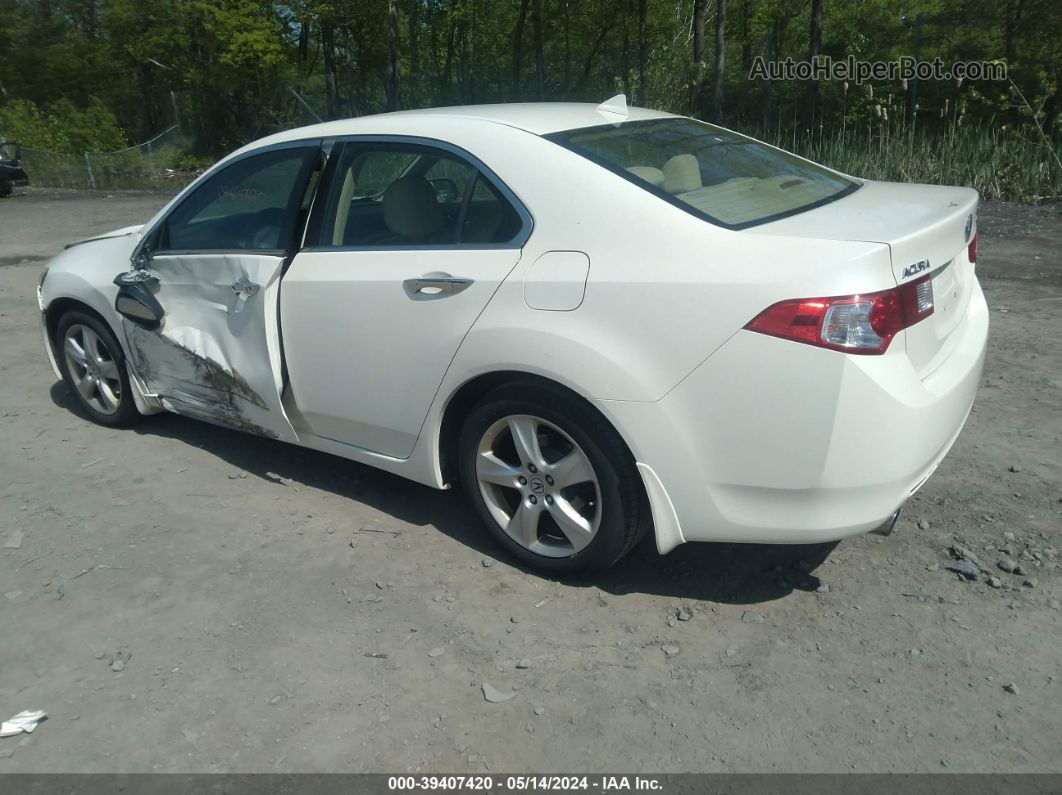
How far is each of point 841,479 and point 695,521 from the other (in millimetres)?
497

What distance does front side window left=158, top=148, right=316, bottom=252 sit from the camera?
4.11m

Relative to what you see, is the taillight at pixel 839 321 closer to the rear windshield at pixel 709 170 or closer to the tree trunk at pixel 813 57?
the rear windshield at pixel 709 170

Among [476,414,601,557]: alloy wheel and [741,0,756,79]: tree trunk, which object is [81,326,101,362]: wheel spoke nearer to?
[476,414,601,557]: alloy wheel

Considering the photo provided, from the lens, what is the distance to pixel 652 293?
2.99 m

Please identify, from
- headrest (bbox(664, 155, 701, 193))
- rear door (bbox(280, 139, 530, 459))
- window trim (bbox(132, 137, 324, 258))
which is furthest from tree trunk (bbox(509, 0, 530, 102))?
headrest (bbox(664, 155, 701, 193))

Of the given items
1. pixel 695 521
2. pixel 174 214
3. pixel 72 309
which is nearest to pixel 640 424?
pixel 695 521

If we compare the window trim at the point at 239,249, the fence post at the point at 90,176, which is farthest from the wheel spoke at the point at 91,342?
the fence post at the point at 90,176

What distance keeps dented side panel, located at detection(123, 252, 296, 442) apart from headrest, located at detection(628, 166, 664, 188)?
5.31 feet

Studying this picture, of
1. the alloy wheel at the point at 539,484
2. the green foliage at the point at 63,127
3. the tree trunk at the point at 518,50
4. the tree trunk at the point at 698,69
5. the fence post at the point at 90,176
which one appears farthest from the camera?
the green foliage at the point at 63,127

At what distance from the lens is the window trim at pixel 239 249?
13.3 feet

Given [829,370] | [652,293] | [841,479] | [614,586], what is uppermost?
[652,293]

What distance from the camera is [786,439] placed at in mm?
2873

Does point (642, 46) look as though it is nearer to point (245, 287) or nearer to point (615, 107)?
point (615, 107)

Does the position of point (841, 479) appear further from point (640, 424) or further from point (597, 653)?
point (597, 653)
